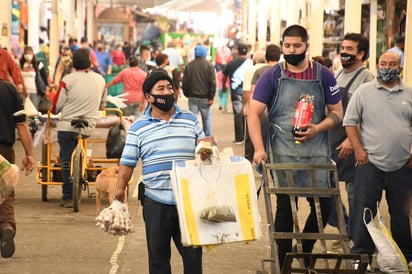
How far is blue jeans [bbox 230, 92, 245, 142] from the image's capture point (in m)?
22.6

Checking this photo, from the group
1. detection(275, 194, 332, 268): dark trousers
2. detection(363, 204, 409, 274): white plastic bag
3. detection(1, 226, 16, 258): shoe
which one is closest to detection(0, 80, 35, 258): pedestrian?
detection(1, 226, 16, 258): shoe

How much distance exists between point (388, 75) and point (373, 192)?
3.38 feet

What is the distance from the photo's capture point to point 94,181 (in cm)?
1416

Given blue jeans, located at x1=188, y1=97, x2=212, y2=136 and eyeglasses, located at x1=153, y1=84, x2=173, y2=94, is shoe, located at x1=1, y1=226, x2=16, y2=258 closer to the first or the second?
eyeglasses, located at x1=153, y1=84, x2=173, y2=94

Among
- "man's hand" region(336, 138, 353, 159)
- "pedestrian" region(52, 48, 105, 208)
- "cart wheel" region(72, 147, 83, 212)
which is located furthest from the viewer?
"pedestrian" region(52, 48, 105, 208)

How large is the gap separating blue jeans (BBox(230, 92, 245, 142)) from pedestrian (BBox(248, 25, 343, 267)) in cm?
1374

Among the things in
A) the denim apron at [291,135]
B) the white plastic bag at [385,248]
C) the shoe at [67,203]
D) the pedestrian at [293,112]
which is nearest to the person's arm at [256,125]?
the pedestrian at [293,112]

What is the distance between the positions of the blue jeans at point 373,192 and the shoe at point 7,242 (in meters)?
3.07

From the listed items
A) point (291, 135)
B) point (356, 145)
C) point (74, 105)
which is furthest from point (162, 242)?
point (74, 105)

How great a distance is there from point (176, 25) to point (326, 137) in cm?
7440

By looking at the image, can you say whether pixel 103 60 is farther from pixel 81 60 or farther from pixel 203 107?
pixel 81 60

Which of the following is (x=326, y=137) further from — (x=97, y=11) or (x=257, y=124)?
(x=97, y=11)

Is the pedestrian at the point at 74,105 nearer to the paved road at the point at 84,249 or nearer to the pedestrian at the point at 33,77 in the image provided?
the paved road at the point at 84,249

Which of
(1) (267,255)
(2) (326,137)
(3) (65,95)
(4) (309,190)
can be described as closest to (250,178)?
(4) (309,190)
